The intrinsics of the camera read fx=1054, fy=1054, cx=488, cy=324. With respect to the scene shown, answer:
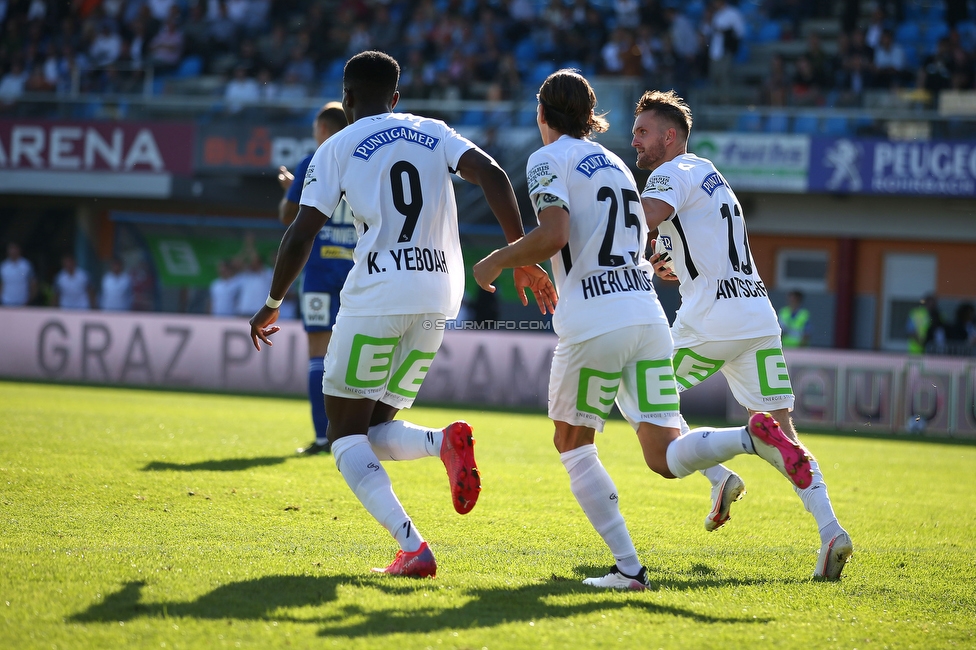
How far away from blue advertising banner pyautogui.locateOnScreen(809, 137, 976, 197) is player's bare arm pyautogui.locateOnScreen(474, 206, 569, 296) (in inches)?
583

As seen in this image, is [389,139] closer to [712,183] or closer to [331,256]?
[712,183]

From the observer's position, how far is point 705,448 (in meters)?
4.35

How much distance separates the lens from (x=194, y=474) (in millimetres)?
6793

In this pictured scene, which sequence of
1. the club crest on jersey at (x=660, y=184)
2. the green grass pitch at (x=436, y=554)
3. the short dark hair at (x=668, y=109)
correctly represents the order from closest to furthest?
1. the green grass pitch at (x=436, y=554)
2. the club crest on jersey at (x=660, y=184)
3. the short dark hair at (x=668, y=109)

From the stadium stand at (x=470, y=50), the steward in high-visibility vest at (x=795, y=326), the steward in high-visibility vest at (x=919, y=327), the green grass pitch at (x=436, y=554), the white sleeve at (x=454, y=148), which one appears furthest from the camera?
the stadium stand at (x=470, y=50)

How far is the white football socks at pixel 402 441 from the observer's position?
445 centimetres

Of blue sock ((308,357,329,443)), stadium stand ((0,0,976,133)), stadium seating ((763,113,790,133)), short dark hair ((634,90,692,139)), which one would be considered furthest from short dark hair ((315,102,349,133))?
stadium seating ((763,113,790,133))

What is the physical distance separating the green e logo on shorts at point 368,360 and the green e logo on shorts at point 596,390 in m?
0.82

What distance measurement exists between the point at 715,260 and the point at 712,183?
15.2 inches

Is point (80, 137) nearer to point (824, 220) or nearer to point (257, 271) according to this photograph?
point (257, 271)

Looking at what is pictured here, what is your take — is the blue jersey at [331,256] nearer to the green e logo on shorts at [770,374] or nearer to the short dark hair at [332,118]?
the short dark hair at [332,118]

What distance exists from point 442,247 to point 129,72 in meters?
17.5

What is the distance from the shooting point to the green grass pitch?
11.7ft

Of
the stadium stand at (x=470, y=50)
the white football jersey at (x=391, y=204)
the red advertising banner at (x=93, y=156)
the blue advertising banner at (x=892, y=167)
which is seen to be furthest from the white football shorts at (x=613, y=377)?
the red advertising banner at (x=93, y=156)
